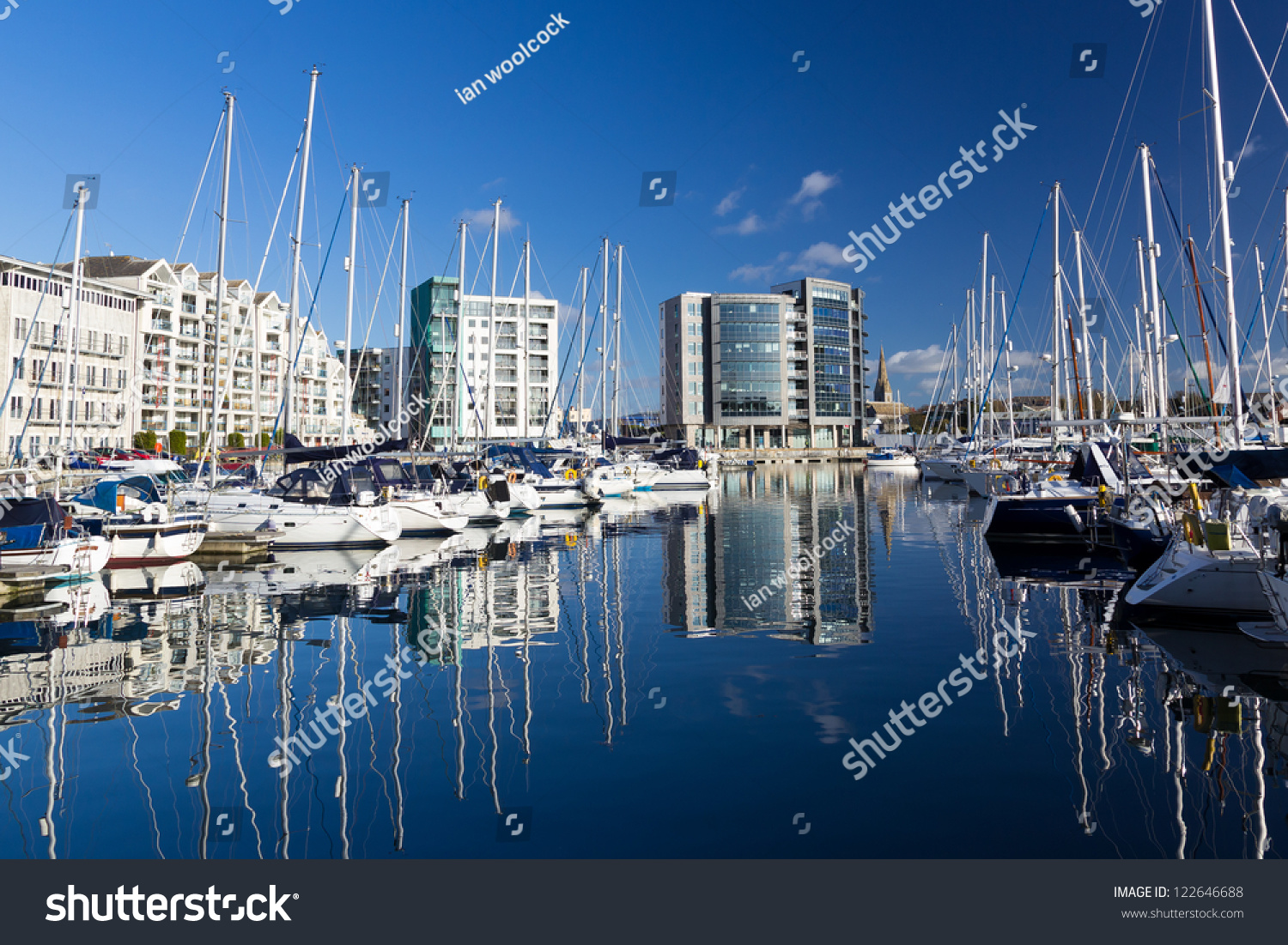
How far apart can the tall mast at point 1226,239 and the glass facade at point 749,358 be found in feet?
358

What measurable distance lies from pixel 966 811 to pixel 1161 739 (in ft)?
9.86

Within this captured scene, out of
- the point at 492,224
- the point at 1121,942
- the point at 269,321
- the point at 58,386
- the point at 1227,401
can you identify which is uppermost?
the point at 269,321

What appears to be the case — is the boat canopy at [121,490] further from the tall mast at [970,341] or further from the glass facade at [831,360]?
the glass facade at [831,360]

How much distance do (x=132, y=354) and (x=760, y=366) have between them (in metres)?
84.0

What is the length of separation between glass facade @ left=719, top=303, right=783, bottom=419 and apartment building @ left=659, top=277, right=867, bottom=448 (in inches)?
5.3

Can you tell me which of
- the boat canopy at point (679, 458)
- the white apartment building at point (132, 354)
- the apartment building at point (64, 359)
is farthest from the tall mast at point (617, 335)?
the apartment building at point (64, 359)

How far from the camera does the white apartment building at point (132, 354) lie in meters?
67.9

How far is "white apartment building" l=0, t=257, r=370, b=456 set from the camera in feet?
223

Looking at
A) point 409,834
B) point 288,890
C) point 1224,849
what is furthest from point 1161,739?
point 288,890

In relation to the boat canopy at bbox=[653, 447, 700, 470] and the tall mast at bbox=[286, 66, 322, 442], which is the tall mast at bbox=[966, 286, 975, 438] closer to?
the boat canopy at bbox=[653, 447, 700, 470]

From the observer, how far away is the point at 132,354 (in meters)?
80.0

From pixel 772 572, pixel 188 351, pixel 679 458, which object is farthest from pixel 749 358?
pixel 772 572

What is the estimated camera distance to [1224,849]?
6.02 meters

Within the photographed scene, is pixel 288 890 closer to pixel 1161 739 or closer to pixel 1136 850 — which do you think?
pixel 1136 850
